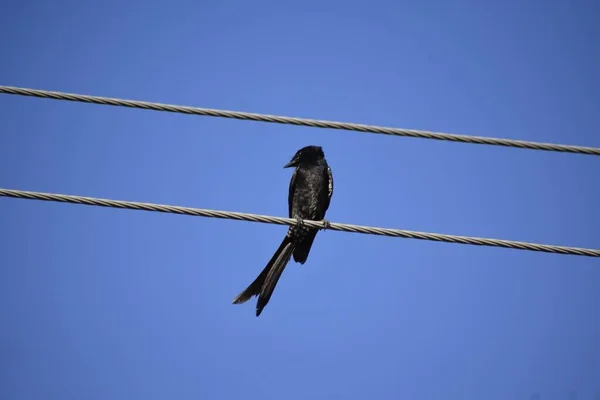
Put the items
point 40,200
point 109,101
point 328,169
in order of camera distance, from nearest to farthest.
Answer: point 40,200, point 109,101, point 328,169

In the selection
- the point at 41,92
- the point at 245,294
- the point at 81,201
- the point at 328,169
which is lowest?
the point at 245,294

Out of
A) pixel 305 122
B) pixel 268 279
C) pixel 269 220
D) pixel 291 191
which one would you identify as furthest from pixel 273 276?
pixel 305 122

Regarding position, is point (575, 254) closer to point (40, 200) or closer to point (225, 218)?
A: point (225, 218)

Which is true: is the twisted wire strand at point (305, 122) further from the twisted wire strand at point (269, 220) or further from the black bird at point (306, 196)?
the black bird at point (306, 196)

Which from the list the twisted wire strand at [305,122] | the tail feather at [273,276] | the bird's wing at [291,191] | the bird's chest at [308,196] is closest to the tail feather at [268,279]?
the tail feather at [273,276]

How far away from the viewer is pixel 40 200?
3.60 meters

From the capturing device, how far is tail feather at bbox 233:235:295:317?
5242 mm

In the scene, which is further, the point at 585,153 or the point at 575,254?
the point at 585,153

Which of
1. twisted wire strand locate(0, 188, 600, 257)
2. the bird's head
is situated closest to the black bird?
the bird's head

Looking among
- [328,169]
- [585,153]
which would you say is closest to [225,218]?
[585,153]

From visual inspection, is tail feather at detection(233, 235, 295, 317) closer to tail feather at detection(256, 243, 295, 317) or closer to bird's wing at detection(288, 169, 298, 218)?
tail feather at detection(256, 243, 295, 317)

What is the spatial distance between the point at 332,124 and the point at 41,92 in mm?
1745

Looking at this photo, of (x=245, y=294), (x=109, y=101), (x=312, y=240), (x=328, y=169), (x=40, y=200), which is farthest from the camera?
(x=328, y=169)

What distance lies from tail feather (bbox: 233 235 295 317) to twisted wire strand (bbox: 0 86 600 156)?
5.64 ft
